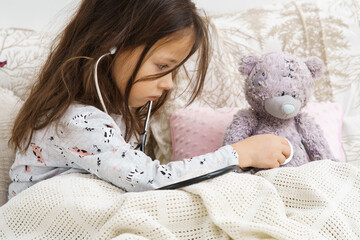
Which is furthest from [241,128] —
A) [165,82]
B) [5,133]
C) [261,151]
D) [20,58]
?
[20,58]

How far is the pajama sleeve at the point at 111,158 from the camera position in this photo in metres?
0.95

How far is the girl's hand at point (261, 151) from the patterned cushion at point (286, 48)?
1.03 ft

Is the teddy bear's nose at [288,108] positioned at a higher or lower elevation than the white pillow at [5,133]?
higher

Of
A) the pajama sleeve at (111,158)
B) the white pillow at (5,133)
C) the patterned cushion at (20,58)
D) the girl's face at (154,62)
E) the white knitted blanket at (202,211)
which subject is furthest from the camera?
the patterned cushion at (20,58)

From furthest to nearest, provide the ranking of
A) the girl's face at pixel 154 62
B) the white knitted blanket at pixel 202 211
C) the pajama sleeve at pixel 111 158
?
1. the girl's face at pixel 154 62
2. the pajama sleeve at pixel 111 158
3. the white knitted blanket at pixel 202 211

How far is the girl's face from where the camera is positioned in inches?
41.8

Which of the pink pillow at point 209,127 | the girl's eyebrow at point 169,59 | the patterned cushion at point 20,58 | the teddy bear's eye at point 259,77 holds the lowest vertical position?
the pink pillow at point 209,127

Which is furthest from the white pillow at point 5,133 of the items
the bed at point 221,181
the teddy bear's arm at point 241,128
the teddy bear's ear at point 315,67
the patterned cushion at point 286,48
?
the teddy bear's ear at point 315,67

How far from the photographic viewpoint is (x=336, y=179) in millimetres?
927

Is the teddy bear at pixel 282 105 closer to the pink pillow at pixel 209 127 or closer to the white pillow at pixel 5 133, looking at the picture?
the pink pillow at pixel 209 127

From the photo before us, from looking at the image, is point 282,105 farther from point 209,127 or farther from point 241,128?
point 209,127

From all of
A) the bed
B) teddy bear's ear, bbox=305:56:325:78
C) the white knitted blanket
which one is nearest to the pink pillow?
the bed

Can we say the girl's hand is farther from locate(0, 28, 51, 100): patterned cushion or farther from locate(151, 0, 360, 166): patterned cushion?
locate(0, 28, 51, 100): patterned cushion

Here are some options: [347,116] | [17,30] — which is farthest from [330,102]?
[17,30]
